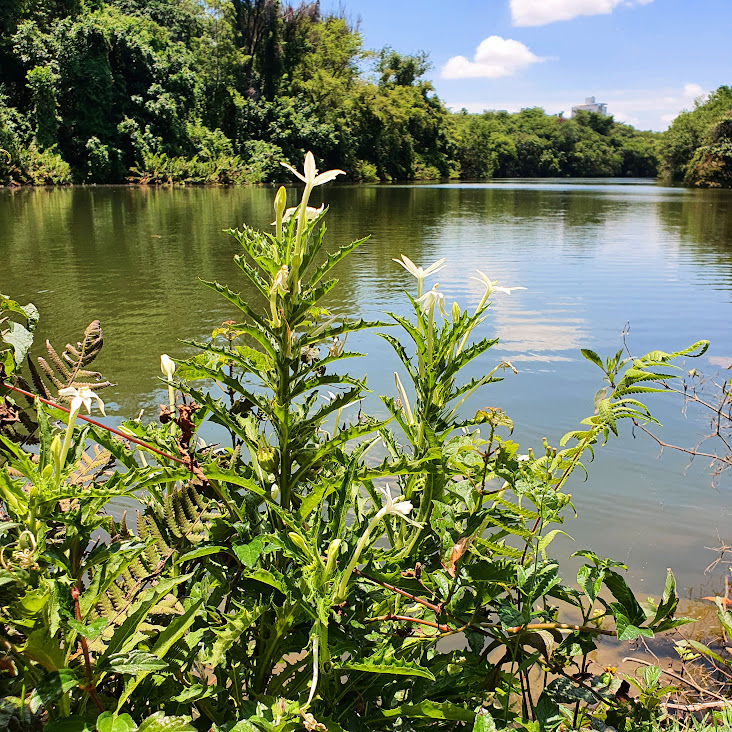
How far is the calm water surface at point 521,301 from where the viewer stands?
3533 mm

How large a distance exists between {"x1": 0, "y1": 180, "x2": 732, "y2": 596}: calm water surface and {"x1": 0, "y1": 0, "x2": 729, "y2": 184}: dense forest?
9.66m

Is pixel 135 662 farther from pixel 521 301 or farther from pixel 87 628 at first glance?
pixel 521 301

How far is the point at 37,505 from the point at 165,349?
5.16m

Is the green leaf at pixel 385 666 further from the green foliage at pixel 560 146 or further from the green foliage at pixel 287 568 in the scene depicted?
the green foliage at pixel 560 146

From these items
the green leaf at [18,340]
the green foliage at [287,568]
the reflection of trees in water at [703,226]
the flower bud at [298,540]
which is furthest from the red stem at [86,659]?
the reflection of trees in water at [703,226]

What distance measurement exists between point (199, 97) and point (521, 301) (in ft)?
109

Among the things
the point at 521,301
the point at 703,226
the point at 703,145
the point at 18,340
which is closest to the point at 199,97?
the point at 703,226

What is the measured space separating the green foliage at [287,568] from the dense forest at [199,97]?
22037 mm

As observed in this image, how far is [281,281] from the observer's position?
36.9 inches

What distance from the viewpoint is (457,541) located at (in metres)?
1.03

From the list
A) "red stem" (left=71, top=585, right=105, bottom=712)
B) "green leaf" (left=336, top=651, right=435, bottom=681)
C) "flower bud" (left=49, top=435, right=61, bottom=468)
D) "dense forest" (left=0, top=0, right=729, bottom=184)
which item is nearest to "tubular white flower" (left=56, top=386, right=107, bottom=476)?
"flower bud" (left=49, top=435, right=61, bottom=468)

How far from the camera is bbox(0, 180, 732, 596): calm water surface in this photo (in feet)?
11.6

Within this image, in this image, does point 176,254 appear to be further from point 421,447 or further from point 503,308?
point 421,447

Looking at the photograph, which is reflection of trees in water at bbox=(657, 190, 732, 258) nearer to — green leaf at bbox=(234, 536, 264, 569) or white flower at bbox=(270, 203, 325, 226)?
white flower at bbox=(270, 203, 325, 226)
